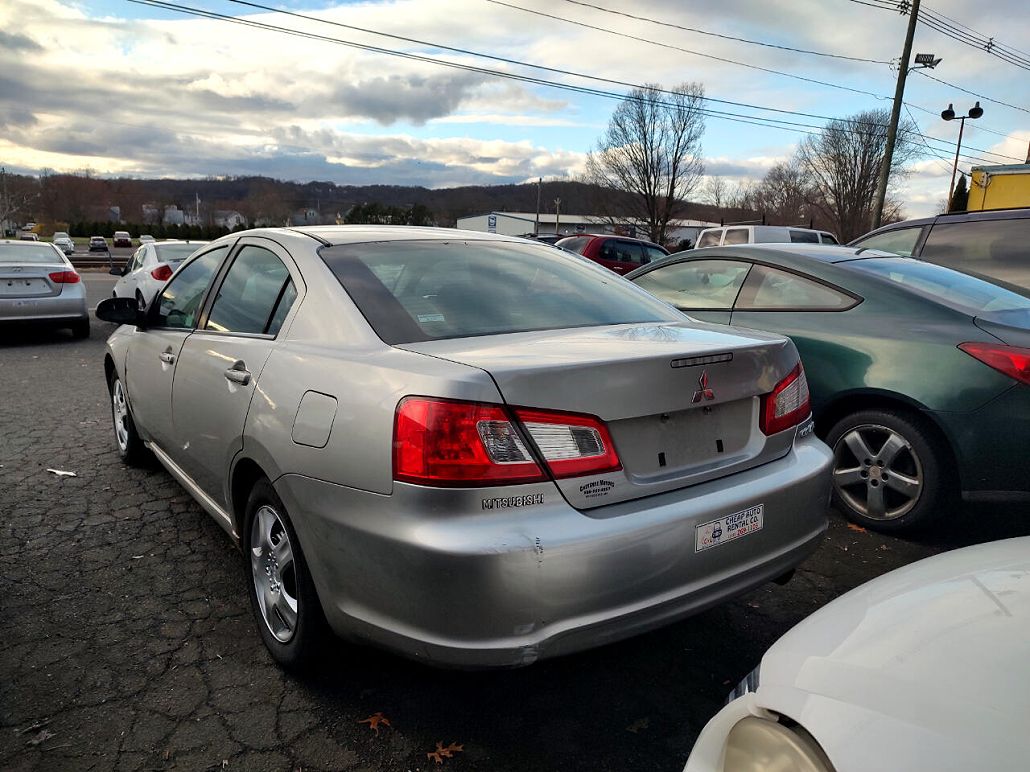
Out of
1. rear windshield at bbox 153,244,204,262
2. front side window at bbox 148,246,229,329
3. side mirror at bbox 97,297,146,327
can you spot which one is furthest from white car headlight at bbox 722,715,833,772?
rear windshield at bbox 153,244,204,262

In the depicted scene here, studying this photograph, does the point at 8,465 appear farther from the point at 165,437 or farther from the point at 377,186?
the point at 377,186

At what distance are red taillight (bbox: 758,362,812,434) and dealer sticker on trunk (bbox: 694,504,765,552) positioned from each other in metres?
0.33

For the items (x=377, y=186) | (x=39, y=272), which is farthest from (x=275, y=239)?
(x=377, y=186)

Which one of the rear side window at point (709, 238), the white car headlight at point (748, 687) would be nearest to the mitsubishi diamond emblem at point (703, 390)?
the white car headlight at point (748, 687)

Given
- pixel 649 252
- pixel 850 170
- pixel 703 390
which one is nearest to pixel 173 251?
pixel 703 390

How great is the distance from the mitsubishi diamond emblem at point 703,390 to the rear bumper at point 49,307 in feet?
34.8

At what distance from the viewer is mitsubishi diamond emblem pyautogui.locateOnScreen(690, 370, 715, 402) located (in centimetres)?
217

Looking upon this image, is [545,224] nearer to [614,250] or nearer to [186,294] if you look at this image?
[614,250]

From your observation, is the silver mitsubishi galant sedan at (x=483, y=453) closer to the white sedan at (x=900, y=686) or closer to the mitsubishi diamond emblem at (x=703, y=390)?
the mitsubishi diamond emblem at (x=703, y=390)

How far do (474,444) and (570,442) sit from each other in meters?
0.27

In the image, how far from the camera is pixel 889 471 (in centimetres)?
372

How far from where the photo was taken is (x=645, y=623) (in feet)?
6.55

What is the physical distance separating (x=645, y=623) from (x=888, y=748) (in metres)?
0.99

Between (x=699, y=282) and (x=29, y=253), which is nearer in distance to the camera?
(x=699, y=282)
